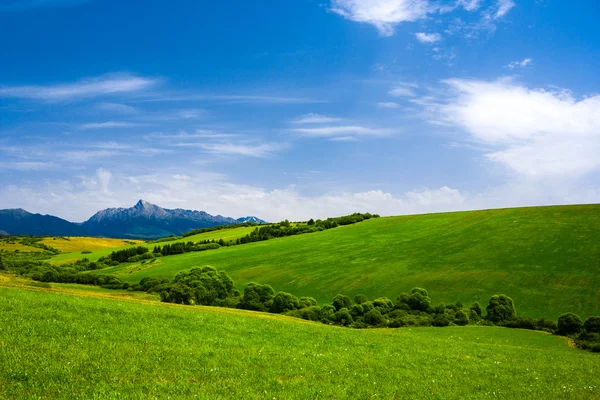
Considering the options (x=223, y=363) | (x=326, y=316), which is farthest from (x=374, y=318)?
(x=223, y=363)

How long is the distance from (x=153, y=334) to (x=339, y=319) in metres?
49.3

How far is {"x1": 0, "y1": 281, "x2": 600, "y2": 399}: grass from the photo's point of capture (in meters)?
13.6

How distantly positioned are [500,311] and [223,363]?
6709 centimetres

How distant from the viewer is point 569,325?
185ft

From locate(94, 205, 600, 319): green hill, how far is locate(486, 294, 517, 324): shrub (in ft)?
19.6

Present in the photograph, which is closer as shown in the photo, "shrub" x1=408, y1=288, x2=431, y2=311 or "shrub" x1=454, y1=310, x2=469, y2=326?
"shrub" x1=454, y1=310, x2=469, y2=326

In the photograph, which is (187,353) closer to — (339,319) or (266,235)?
(339,319)

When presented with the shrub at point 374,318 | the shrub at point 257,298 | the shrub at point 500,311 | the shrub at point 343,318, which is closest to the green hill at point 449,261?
the shrub at point 500,311

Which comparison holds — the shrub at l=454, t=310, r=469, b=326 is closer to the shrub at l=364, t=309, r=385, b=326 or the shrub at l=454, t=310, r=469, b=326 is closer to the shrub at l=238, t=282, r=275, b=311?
the shrub at l=364, t=309, r=385, b=326

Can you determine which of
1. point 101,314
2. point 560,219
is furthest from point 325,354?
point 560,219

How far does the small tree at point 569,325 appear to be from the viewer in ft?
183

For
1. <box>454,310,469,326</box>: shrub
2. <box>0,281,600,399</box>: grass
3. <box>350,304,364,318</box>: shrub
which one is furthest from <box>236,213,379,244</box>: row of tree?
<box>0,281,600,399</box>: grass

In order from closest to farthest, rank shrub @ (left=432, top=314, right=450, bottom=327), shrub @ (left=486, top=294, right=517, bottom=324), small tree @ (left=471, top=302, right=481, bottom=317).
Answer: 1. shrub @ (left=432, top=314, right=450, bottom=327)
2. shrub @ (left=486, top=294, right=517, bottom=324)
3. small tree @ (left=471, top=302, right=481, bottom=317)

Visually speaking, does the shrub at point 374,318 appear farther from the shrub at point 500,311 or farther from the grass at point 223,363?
the grass at point 223,363
